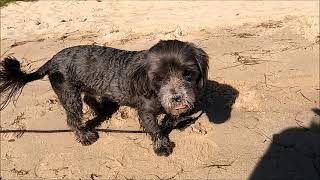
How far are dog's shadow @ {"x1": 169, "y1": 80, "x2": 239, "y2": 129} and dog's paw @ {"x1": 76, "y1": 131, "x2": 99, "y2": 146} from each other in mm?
1153

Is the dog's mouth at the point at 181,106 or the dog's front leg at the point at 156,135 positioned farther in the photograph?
the dog's front leg at the point at 156,135

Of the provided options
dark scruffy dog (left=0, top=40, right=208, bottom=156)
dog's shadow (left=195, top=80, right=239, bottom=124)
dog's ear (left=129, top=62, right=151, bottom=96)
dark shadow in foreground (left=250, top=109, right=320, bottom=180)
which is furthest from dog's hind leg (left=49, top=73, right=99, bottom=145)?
dark shadow in foreground (left=250, top=109, right=320, bottom=180)

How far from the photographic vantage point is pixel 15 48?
8984 millimetres

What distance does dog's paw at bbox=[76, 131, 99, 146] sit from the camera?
5.99 metres

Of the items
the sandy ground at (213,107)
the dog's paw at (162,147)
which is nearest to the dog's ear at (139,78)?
the dog's paw at (162,147)

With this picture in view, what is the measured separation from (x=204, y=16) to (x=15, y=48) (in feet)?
13.0

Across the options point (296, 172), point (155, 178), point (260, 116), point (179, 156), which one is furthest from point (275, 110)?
point (155, 178)

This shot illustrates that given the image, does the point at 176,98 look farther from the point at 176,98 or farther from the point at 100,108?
the point at 100,108

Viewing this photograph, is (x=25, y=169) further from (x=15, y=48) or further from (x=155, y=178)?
(x=15, y=48)

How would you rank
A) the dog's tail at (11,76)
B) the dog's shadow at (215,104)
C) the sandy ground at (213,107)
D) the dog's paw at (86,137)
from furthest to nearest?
the dog's shadow at (215,104)
the dog's paw at (86,137)
the sandy ground at (213,107)
the dog's tail at (11,76)

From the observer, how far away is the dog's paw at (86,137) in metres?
5.99

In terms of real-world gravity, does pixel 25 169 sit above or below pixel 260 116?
below

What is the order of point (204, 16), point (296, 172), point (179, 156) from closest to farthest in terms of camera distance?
point (296, 172), point (179, 156), point (204, 16)

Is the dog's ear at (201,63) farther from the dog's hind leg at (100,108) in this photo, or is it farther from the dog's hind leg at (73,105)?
the dog's hind leg at (100,108)
